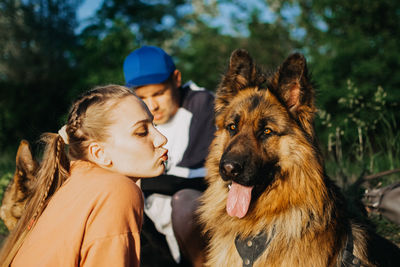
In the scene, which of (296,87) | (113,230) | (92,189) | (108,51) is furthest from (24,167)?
(108,51)

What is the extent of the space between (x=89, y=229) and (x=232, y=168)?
1.11 meters

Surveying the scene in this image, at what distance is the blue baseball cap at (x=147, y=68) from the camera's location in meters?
3.45

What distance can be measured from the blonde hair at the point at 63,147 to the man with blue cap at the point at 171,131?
129 cm

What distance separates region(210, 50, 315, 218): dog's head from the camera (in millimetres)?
2510

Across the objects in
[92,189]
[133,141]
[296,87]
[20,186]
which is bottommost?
[20,186]

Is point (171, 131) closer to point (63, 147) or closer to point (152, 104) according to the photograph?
point (152, 104)

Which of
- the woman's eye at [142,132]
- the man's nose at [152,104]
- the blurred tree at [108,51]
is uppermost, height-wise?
the blurred tree at [108,51]

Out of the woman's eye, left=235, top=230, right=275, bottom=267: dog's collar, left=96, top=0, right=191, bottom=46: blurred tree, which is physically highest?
left=96, top=0, right=191, bottom=46: blurred tree

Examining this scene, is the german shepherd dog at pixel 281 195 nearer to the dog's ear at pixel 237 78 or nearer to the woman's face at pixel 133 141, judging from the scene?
the dog's ear at pixel 237 78

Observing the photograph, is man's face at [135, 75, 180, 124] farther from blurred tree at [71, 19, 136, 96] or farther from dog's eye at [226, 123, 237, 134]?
blurred tree at [71, 19, 136, 96]

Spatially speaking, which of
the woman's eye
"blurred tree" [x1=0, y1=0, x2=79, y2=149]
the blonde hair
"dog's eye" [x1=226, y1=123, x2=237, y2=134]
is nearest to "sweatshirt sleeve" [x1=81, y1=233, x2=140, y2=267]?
the blonde hair

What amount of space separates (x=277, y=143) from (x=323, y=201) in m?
0.55

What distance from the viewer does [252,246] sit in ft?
8.27

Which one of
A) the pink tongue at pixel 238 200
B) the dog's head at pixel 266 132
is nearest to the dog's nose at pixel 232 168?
the dog's head at pixel 266 132
